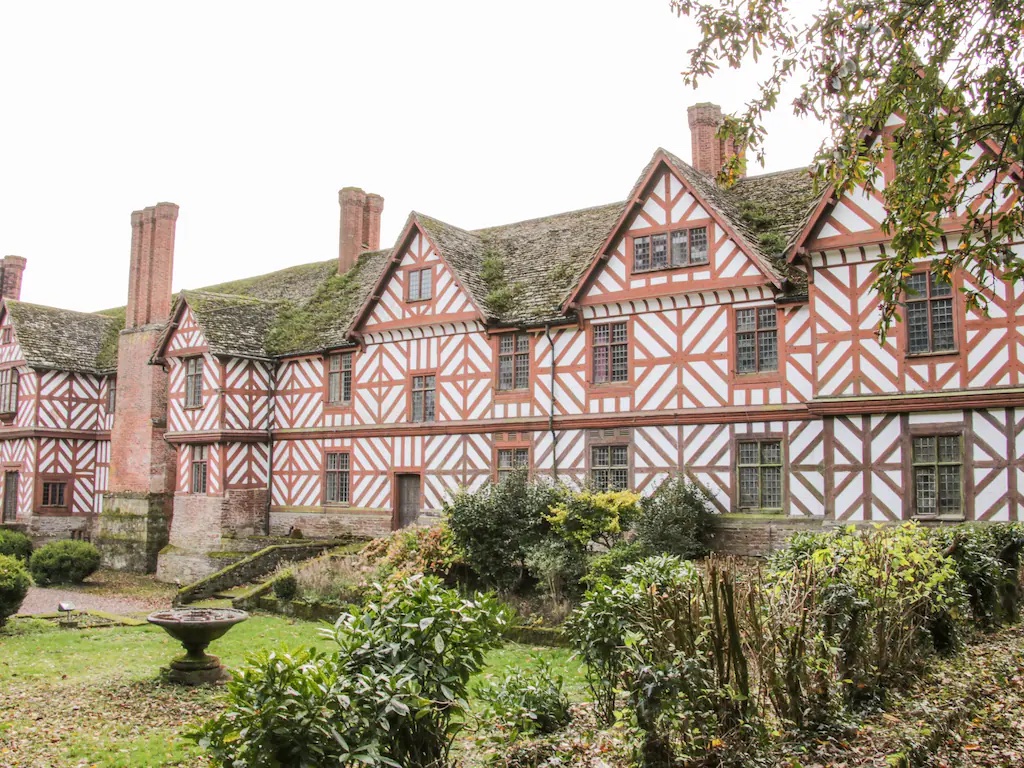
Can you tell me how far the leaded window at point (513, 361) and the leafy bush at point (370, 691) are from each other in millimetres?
18608

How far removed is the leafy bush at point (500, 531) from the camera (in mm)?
20531

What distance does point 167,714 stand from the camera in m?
12.6

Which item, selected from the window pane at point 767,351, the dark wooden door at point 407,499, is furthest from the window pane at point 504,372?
the window pane at point 767,351

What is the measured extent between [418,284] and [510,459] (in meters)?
6.84

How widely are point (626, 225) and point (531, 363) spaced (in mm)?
4961

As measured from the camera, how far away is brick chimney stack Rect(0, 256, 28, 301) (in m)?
46.1

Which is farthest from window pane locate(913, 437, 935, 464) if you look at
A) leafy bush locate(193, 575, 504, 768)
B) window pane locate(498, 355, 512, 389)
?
leafy bush locate(193, 575, 504, 768)

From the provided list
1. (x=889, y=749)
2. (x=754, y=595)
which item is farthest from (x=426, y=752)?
(x=889, y=749)

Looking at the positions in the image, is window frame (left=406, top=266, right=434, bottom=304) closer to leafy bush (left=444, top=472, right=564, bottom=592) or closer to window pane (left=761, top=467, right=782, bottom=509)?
leafy bush (left=444, top=472, right=564, bottom=592)

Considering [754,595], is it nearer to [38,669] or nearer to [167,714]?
[167,714]

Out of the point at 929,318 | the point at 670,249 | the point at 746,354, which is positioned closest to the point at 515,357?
the point at 670,249

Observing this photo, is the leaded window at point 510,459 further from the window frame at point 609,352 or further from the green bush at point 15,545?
the green bush at point 15,545

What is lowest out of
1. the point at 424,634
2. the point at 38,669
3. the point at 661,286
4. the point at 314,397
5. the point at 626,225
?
the point at 38,669

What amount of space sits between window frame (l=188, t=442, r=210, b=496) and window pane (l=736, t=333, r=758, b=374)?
783 inches
